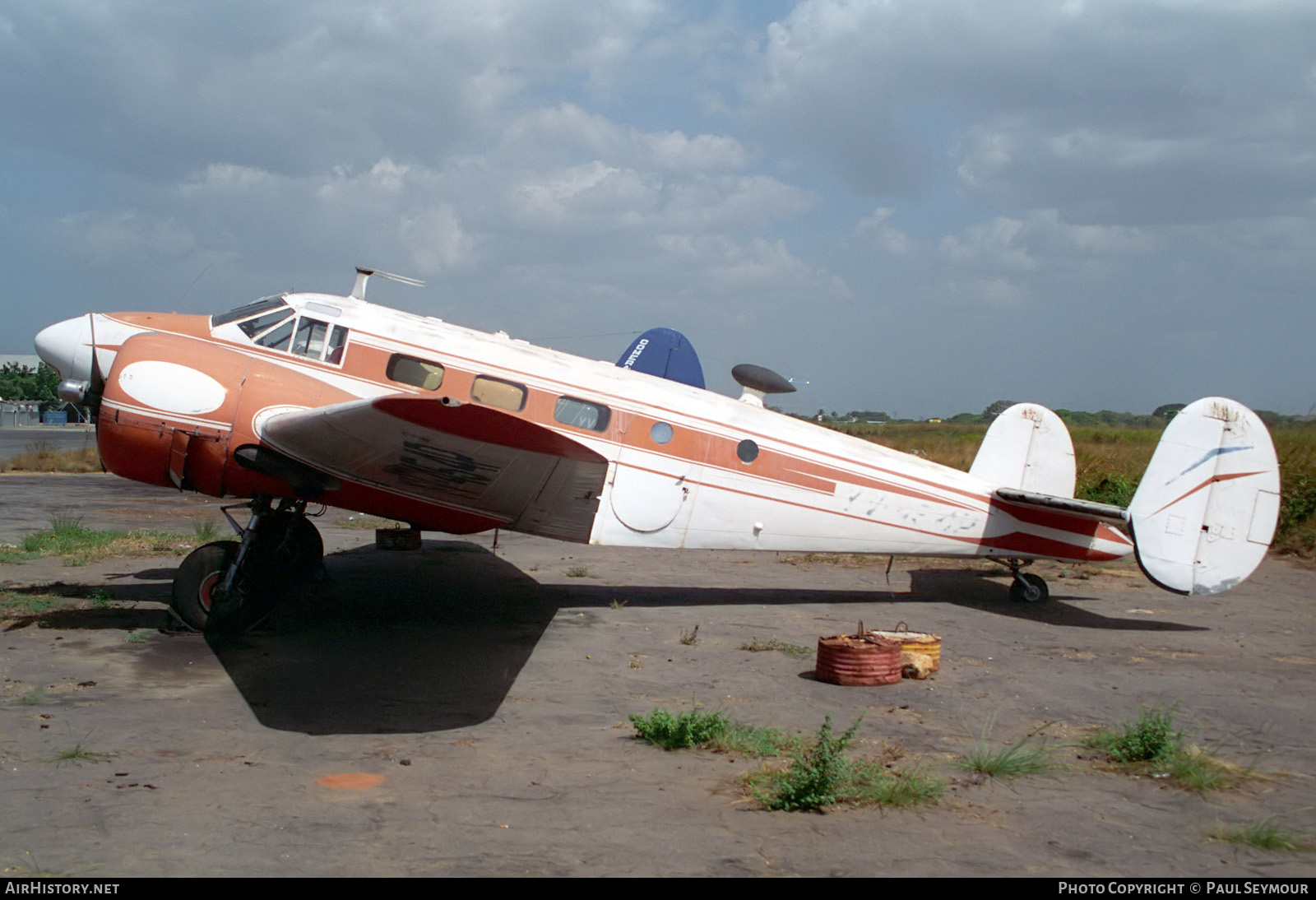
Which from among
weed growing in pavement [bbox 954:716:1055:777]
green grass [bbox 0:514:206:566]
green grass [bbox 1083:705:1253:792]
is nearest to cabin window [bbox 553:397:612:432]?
weed growing in pavement [bbox 954:716:1055:777]

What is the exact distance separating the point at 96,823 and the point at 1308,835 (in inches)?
250

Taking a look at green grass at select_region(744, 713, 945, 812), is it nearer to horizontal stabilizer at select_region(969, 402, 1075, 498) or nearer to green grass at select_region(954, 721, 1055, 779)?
green grass at select_region(954, 721, 1055, 779)

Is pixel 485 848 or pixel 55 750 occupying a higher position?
pixel 485 848

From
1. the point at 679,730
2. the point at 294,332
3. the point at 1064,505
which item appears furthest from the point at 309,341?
the point at 1064,505

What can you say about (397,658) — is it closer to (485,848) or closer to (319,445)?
(319,445)

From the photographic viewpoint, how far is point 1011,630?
10.6 m

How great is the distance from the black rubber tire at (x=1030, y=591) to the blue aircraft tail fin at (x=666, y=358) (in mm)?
4915

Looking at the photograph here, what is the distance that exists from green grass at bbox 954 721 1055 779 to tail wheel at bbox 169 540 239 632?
6863mm

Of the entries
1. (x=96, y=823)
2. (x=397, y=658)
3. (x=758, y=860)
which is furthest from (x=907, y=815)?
(x=397, y=658)

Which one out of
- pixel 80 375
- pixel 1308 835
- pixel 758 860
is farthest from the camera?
pixel 80 375

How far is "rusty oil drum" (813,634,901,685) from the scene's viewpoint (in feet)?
26.5

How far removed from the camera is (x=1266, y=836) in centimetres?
482

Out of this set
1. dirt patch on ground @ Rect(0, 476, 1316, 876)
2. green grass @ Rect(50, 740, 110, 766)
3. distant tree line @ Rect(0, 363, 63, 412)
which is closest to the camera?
dirt patch on ground @ Rect(0, 476, 1316, 876)

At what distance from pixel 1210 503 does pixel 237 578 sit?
10494 mm
